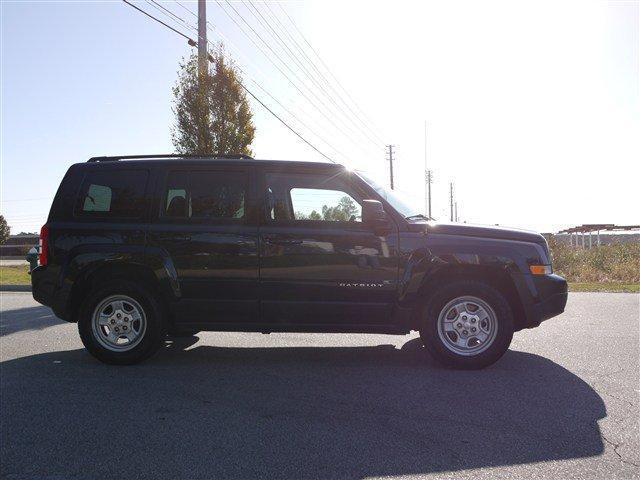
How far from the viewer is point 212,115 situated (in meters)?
14.4

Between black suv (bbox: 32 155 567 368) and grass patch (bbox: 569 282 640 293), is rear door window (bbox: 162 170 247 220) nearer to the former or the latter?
black suv (bbox: 32 155 567 368)

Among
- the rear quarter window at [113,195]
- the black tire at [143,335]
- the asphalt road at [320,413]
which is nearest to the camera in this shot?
the asphalt road at [320,413]

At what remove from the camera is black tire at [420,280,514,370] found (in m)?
4.90

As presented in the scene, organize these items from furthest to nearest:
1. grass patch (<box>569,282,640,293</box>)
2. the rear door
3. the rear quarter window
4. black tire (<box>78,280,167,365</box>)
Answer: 1. grass patch (<box>569,282,640,293</box>)
2. the rear quarter window
3. black tire (<box>78,280,167,365</box>)
4. the rear door

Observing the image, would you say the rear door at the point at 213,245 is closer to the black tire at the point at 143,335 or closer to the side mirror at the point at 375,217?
the black tire at the point at 143,335

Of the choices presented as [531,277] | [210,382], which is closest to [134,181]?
[210,382]

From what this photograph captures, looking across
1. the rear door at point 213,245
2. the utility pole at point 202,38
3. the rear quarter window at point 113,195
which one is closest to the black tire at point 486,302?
the rear door at point 213,245

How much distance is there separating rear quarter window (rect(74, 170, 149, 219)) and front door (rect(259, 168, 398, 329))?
1.38 metres

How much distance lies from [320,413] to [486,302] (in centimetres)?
209

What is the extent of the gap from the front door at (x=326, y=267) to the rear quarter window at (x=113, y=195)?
138 cm

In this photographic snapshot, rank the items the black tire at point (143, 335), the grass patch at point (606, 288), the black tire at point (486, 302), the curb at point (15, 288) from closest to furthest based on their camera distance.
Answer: the black tire at point (486, 302)
the black tire at point (143, 335)
the grass patch at point (606, 288)
the curb at point (15, 288)

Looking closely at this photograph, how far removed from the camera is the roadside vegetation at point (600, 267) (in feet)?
44.6

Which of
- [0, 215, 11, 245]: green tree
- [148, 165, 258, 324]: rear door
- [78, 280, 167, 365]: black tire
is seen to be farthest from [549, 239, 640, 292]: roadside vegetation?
[0, 215, 11, 245]: green tree

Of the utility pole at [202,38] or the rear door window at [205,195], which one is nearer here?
the rear door window at [205,195]
